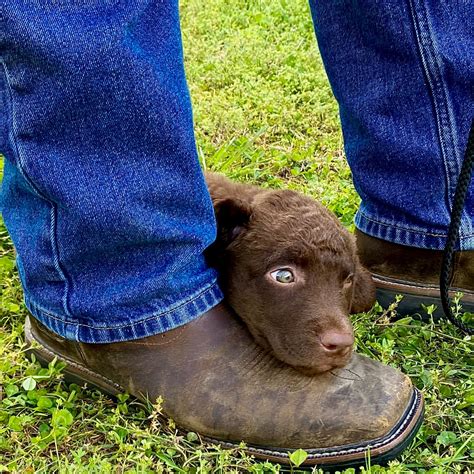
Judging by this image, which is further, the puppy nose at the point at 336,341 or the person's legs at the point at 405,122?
the person's legs at the point at 405,122

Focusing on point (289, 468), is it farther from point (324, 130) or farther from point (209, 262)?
point (324, 130)

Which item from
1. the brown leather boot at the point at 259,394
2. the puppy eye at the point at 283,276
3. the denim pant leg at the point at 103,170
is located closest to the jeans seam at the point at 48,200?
the denim pant leg at the point at 103,170

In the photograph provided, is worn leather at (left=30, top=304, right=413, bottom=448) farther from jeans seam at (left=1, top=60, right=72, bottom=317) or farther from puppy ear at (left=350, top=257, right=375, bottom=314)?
puppy ear at (left=350, top=257, right=375, bottom=314)

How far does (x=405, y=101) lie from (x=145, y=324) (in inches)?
43.4

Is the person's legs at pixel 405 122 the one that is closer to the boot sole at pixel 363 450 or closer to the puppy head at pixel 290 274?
the puppy head at pixel 290 274

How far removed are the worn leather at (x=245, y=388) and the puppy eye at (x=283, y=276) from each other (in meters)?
0.17

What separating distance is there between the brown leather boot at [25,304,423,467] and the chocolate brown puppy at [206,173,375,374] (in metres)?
0.07

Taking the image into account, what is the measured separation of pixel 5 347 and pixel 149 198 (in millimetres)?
895

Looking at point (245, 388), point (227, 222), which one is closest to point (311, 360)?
point (245, 388)

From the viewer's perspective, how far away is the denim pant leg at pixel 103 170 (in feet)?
5.94

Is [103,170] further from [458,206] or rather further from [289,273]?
[458,206]

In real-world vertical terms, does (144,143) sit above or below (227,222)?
above

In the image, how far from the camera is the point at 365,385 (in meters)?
2.17

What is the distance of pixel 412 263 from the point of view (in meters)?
2.78
